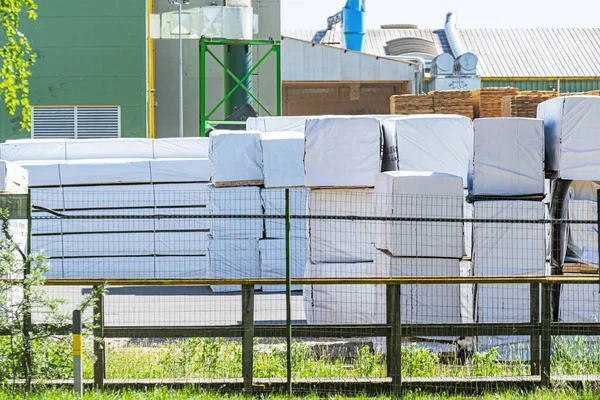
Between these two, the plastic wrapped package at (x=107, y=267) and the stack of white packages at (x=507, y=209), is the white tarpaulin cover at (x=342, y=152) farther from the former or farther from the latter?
the plastic wrapped package at (x=107, y=267)

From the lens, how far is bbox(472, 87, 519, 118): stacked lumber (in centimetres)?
Result: 1984

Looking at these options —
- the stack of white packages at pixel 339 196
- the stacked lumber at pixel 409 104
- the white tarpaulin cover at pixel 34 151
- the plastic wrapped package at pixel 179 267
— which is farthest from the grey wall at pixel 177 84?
the stack of white packages at pixel 339 196

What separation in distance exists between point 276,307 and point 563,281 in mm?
5991

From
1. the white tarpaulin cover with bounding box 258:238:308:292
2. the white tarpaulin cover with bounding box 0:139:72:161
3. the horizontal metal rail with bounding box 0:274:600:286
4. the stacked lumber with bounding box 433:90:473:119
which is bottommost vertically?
the white tarpaulin cover with bounding box 258:238:308:292

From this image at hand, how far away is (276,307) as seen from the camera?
13.1 m

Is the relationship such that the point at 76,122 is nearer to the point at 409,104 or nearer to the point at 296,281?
the point at 409,104

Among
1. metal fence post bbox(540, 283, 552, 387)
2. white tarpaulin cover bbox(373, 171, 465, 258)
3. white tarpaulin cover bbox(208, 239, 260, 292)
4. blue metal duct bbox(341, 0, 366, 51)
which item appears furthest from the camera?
blue metal duct bbox(341, 0, 366, 51)

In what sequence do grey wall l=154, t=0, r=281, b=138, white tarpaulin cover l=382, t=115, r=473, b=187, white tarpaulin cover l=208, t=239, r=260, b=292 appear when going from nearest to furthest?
white tarpaulin cover l=382, t=115, r=473, b=187 < white tarpaulin cover l=208, t=239, r=260, b=292 < grey wall l=154, t=0, r=281, b=138

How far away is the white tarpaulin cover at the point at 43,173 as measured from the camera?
15602 millimetres

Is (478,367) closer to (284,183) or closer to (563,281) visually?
(563,281)

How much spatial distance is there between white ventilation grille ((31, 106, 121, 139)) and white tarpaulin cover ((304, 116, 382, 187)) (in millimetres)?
15231

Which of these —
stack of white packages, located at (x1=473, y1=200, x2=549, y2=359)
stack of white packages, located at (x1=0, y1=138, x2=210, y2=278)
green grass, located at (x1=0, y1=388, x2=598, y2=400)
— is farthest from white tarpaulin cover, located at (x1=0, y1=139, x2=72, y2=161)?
green grass, located at (x1=0, y1=388, x2=598, y2=400)

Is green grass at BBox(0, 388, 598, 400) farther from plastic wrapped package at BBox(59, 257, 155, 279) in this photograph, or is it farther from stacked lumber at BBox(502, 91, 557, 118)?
stacked lumber at BBox(502, 91, 557, 118)

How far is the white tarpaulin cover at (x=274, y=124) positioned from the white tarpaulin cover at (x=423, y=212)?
879cm
